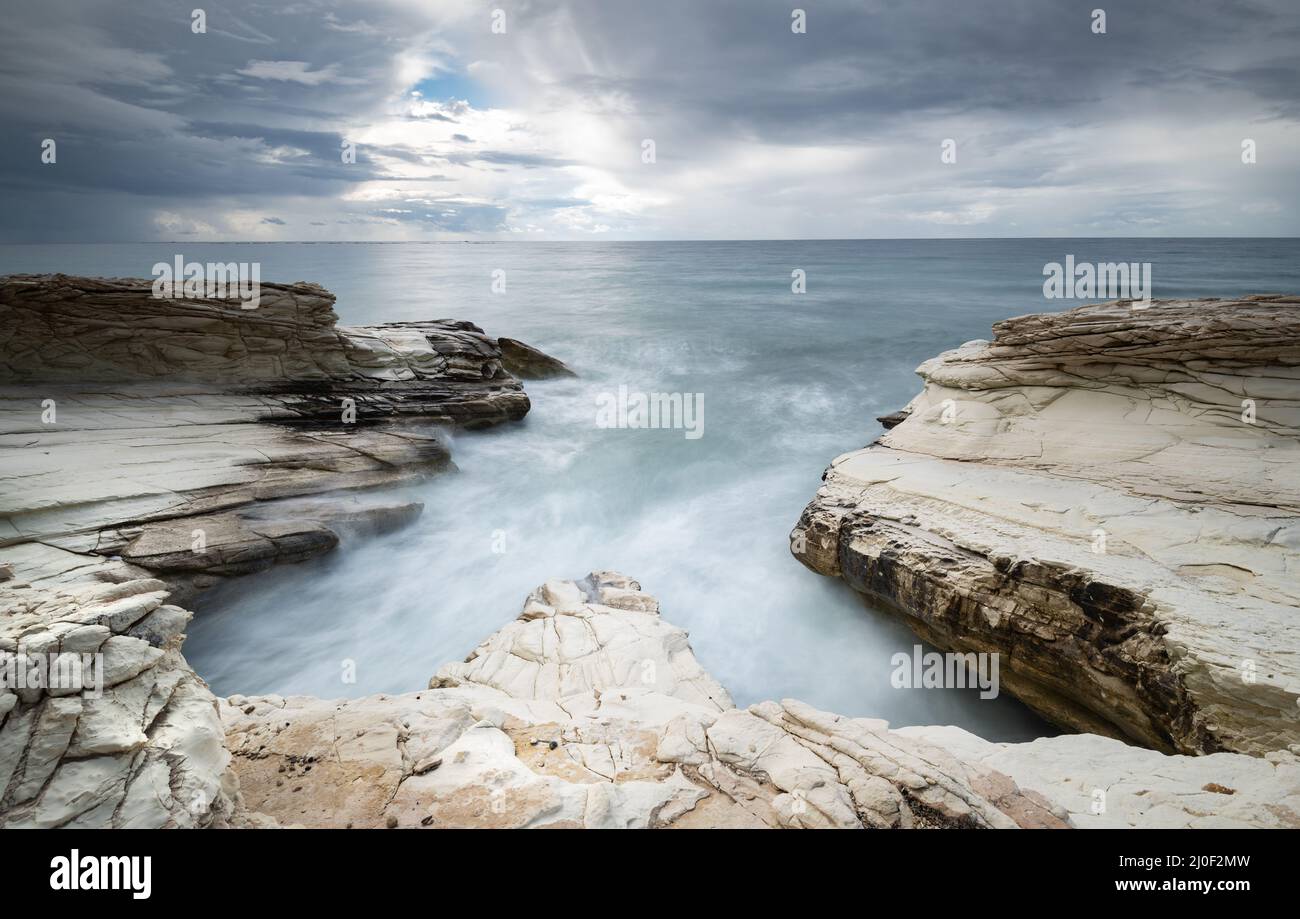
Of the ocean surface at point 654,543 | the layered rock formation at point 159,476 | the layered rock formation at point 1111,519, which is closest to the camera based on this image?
the layered rock formation at point 159,476

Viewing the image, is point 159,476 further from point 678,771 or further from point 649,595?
point 678,771

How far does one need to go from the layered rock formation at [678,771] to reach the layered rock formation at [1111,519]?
3.07 ft

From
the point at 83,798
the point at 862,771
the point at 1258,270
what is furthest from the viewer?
the point at 1258,270

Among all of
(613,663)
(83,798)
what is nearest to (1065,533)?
(613,663)

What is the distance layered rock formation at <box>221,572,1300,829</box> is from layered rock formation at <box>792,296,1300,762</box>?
3.07 ft

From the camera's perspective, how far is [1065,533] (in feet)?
20.2

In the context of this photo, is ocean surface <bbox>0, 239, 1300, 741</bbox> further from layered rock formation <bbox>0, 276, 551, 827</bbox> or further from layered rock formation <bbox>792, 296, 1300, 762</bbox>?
layered rock formation <bbox>792, 296, 1300, 762</bbox>

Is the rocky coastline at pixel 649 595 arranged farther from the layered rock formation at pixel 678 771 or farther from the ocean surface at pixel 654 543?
the ocean surface at pixel 654 543

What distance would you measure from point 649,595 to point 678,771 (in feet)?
12.7

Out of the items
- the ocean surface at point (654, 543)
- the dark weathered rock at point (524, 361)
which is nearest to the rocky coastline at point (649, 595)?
the ocean surface at point (654, 543)

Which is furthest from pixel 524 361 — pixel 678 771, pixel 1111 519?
pixel 678 771

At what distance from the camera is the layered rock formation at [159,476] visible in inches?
110
